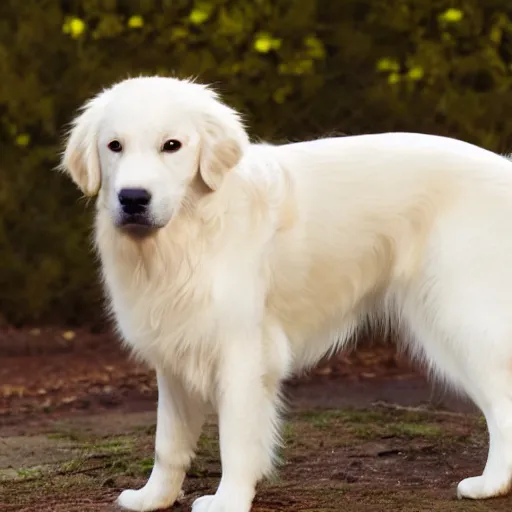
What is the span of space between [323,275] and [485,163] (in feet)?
2.46

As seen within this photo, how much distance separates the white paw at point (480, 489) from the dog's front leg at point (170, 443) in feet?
3.32

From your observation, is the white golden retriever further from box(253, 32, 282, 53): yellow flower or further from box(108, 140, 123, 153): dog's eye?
box(253, 32, 282, 53): yellow flower

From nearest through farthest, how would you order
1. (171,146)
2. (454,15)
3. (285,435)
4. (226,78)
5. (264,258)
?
(171,146) < (264,258) < (285,435) < (454,15) < (226,78)

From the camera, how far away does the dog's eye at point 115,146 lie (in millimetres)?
3391

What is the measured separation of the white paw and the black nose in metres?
1.62

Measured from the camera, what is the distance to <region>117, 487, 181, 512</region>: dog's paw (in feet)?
12.6

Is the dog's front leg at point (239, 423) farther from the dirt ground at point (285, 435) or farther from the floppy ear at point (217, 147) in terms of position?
the floppy ear at point (217, 147)

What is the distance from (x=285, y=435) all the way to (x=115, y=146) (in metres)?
2.16

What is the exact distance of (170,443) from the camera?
12.6 ft

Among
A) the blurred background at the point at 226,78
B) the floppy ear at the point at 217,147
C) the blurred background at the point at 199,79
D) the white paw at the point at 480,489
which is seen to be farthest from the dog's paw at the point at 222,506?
the blurred background at the point at 226,78

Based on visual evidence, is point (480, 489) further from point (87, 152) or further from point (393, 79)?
point (393, 79)

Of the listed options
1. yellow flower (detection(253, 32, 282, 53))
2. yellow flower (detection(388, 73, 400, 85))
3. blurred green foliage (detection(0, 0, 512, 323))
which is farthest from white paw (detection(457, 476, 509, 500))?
yellow flower (detection(253, 32, 282, 53))

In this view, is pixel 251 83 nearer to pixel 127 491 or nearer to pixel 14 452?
pixel 14 452

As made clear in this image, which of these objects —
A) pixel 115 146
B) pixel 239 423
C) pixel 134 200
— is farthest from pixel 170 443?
pixel 115 146
